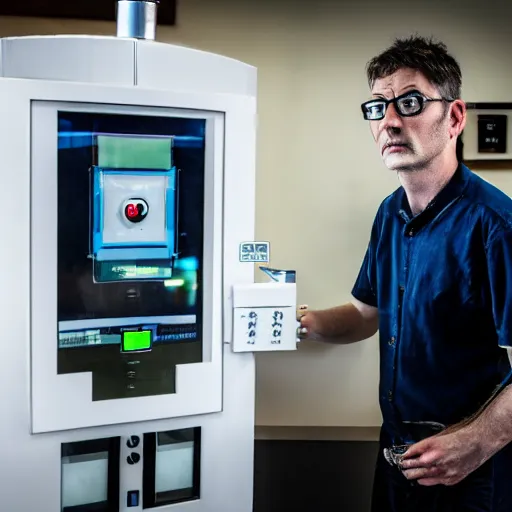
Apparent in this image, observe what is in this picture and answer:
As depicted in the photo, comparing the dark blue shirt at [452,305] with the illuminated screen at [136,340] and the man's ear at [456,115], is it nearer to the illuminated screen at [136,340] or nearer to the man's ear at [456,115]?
the man's ear at [456,115]

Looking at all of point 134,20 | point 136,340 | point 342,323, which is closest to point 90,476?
point 136,340

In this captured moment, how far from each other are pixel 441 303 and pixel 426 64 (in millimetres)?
554

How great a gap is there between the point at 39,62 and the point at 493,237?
1002mm

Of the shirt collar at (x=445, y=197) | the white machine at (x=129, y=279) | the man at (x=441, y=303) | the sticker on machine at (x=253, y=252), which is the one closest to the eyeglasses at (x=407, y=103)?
the man at (x=441, y=303)

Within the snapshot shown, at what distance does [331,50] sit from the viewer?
1.83m

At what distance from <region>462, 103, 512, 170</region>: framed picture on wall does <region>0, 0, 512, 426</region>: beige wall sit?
41mm

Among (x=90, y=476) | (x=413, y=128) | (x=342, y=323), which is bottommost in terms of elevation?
(x=90, y=476)

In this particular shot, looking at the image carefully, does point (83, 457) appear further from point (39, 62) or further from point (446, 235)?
point (446, 235)

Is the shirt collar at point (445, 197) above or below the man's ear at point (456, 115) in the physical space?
below

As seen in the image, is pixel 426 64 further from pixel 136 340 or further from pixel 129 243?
pixel 136 340

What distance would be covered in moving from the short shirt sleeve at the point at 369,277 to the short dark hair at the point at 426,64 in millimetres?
405

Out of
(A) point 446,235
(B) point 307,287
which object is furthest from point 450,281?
(B) point 307,287

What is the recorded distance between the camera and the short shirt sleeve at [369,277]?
171 cm

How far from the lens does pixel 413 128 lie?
1463 mm
